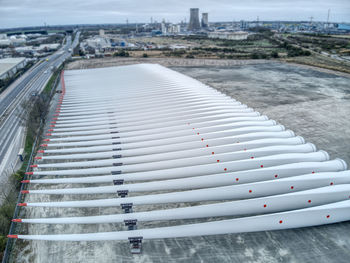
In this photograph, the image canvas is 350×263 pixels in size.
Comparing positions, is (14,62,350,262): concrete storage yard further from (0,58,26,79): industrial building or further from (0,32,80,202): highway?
(0,58,26,79): industrial building

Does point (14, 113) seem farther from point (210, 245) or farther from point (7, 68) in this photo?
point (210, 245)

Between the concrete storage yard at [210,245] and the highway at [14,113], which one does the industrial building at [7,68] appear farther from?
the concrete storage yard at [210,245]

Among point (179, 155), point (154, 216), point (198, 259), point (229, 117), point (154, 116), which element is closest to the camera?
point (198, 259)

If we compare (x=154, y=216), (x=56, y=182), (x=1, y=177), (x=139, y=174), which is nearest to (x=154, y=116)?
(x=139, y=174)

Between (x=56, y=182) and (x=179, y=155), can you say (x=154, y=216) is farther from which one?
(x=56, y=182)

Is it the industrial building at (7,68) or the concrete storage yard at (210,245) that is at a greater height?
the industrial building at (7,68)

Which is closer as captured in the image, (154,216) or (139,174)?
(154,216)

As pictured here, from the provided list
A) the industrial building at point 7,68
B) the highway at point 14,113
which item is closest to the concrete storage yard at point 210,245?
the highway at point 14,113

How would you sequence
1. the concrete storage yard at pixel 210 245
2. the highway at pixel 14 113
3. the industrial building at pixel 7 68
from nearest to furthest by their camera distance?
the concrete storage yard at pixel 210 245, the highway at pixel 14 113, the industrial building at pixel 7 68
